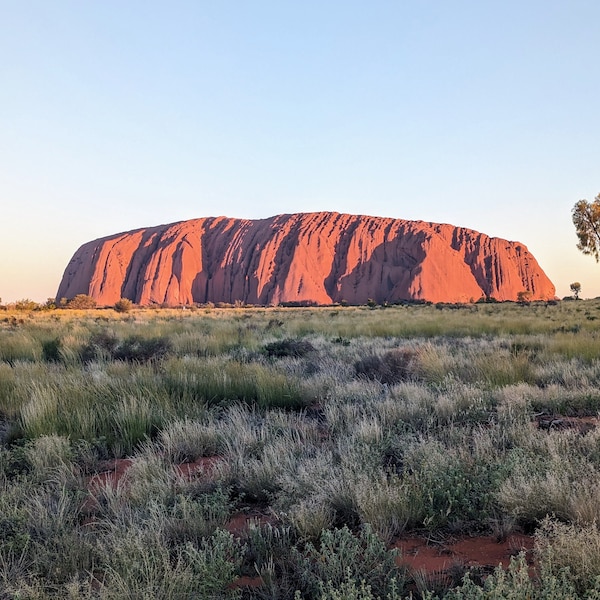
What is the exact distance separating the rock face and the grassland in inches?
3649

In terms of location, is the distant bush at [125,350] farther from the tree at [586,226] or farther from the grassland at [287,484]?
the tree at [586,226]

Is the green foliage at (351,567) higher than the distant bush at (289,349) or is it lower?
lower

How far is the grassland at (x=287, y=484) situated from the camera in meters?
2.19

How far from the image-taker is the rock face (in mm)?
103938

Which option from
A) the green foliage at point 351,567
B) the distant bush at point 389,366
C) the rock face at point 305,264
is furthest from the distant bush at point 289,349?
the rock face at point 305,264

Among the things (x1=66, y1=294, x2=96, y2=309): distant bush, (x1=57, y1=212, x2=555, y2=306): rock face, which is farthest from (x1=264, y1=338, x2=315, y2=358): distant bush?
(x1=57, y1=212, x2=555, y2=306): rock face

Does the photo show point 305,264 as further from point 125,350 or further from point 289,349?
point 125,350

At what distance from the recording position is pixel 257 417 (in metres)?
5.57

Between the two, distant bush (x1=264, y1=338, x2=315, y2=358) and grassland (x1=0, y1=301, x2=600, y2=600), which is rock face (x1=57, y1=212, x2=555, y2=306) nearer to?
distant bush (x1=264, y1=338, x2=315, y2=358)

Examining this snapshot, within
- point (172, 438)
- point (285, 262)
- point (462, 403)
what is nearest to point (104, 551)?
point (172, 438)

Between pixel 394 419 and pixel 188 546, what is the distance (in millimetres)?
3032

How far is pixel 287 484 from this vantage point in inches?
129

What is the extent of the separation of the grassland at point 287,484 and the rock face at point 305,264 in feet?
304

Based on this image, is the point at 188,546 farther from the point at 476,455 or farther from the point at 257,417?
the point at 257,417
